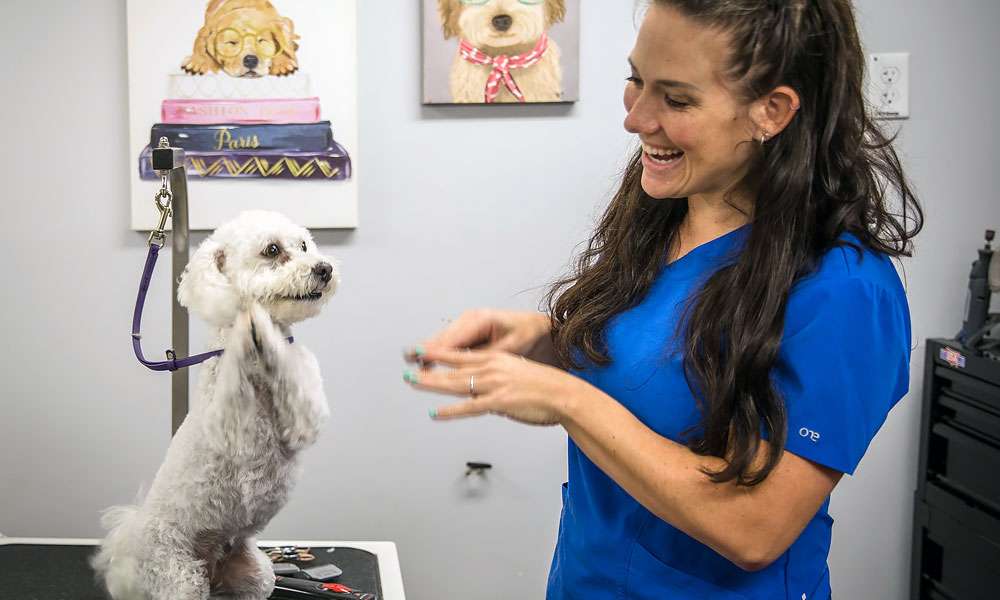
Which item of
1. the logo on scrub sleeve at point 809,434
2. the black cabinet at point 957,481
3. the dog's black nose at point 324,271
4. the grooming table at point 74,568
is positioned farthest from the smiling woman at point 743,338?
the black cabinet at point 957,481

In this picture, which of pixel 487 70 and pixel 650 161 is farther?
pixel 487 70

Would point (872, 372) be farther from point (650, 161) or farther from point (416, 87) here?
point (416, 87)

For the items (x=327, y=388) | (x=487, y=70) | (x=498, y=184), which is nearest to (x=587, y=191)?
(x=498, y=184)

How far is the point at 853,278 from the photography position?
2.59ft

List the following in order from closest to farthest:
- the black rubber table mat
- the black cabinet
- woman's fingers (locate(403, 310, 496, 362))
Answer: woman's fingers (locate(403, 310, 496, 362)) → the black rubber table mat → the black cabinet

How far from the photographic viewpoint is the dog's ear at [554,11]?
2023mm

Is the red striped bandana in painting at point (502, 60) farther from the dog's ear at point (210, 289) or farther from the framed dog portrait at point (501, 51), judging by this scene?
the dog's ear at point (210, 289)

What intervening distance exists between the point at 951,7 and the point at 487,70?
1059 mm

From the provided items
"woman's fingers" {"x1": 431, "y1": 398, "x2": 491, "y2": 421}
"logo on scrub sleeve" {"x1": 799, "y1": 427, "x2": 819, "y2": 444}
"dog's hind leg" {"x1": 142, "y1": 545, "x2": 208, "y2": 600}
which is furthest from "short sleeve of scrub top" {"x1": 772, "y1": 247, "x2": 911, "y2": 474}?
"dog's hind leg" {"x1": 142, "y1": 545, "x2": 208, "y2": 600}

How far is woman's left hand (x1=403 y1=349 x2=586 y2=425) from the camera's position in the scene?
2.58 ft

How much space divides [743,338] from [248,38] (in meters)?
1.54

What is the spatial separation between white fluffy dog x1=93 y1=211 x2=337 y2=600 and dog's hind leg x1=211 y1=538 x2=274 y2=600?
0.03 meters

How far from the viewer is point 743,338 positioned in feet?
2.67

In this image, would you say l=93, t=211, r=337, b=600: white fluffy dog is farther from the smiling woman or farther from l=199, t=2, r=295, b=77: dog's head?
l=199, t=2, r=295, b=77: dog's head
